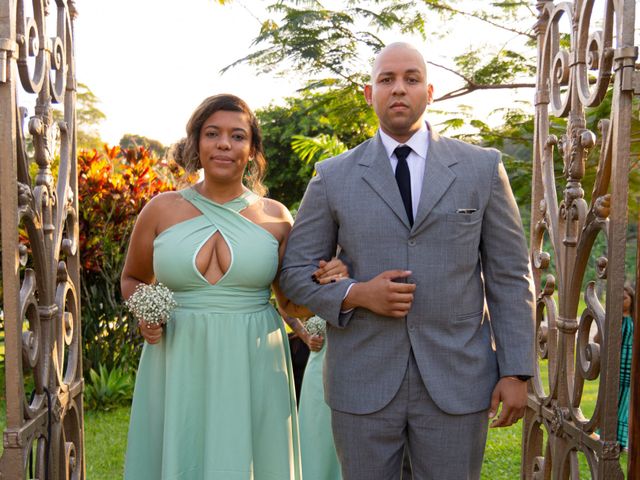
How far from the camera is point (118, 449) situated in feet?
21.9

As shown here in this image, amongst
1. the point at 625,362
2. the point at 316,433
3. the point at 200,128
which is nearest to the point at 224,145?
the point at 200,128

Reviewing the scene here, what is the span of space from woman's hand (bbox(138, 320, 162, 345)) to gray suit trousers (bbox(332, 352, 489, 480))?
101 cm

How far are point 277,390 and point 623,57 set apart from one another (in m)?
2.07

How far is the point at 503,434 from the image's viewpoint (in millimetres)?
7695

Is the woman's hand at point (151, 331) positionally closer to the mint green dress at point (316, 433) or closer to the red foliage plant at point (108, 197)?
the mint green dress at point (316, 433)

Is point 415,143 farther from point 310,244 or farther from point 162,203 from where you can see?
point 162,203

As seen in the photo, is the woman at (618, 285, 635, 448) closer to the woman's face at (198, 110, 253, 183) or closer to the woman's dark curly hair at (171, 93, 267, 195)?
the woman's dark curly hair at (171, 93, 267, 195)

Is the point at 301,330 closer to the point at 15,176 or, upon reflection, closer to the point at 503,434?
the point at 15,176

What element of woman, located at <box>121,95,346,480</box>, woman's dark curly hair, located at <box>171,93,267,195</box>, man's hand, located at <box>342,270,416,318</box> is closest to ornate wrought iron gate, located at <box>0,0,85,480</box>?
woman, located at <box>121,95,346,480</box>

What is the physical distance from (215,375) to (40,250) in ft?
3.16

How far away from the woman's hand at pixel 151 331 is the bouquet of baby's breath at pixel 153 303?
0.03 meters

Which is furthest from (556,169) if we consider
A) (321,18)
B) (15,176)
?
(15,176)

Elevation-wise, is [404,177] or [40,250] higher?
[404,177]

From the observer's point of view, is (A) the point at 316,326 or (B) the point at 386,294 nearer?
(B) the point at 386,294
